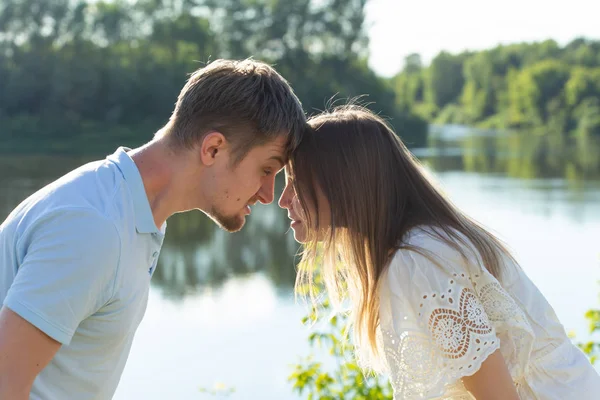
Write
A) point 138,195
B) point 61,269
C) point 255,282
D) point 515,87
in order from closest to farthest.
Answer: point 61,269
point 138,195
point 255,282
point 515,87

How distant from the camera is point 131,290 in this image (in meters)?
1.80

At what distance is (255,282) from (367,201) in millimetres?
8762

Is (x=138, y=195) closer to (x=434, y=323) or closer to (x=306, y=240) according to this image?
(x=306, y=240)

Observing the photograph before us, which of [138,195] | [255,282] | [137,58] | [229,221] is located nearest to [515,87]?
[137,58]

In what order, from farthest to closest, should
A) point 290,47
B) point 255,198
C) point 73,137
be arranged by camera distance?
point 290,47 → point 73,137 → point 255,198

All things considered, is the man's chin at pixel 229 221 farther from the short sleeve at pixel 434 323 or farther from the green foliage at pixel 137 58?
the green foliage at pixel 137 58

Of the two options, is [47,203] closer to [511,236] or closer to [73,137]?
[511,236]

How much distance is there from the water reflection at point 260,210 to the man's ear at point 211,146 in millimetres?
8068

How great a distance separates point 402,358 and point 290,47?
1565 inches

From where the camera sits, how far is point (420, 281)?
1.83 m

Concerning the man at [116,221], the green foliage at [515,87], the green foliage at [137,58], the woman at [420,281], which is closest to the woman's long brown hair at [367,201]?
the woman at [420,281]

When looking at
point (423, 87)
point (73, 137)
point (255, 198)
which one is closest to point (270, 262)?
point (255, 198)

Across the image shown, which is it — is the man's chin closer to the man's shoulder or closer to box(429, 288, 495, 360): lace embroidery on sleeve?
the man's shoulder

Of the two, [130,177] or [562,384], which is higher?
[130,177]
